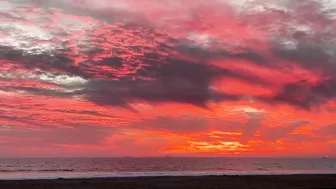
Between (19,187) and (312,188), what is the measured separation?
26.6 meters

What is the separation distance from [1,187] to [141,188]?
12783 millimetres

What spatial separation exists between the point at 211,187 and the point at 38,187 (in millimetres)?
15534

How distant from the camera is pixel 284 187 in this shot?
110 ft

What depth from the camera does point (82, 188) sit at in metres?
31.7

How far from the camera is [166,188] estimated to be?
32375 millimetres

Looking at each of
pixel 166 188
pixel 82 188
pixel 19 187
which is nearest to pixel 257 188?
pixel 166 188

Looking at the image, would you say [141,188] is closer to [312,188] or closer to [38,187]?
[38,187]

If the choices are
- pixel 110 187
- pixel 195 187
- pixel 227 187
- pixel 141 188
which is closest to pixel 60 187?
pixel 110 187

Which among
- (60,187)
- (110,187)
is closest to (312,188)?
→ (110,187)

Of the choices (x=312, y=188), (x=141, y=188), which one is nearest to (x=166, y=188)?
(x=141, y=188)

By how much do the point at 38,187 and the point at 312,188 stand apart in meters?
24.7

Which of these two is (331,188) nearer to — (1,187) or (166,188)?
(166,188)

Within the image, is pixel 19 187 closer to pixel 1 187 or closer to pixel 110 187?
pixel 1 187

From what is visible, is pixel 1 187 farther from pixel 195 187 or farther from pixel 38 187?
pixel 195 187
